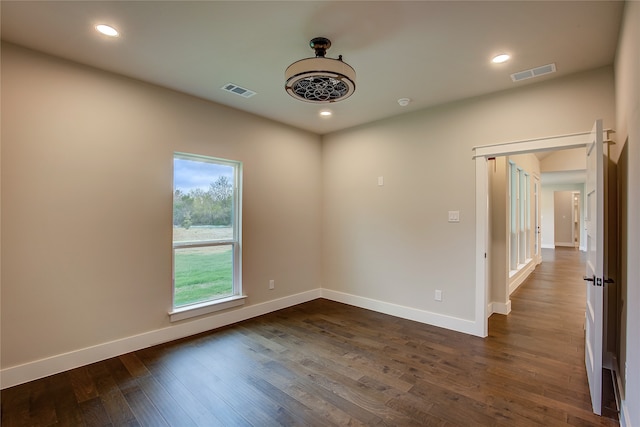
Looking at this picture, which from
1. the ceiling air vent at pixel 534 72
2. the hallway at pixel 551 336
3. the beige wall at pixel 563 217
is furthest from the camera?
the beige wall at pixel 563 217

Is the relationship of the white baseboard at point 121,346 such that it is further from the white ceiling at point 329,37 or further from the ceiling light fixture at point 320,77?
the ceiling light fixture at point 320,77

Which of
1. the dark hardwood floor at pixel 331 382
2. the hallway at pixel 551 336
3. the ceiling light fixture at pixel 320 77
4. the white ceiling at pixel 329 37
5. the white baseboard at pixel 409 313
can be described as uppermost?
the white ceiling at pixel 329 37

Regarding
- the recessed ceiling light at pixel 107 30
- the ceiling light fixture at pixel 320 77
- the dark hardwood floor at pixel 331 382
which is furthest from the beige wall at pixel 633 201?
the recessed ceiling light at pixel 107 30

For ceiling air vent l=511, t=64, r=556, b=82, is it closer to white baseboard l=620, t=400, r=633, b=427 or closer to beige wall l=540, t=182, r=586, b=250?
white baseboard l=620, t=400, r=633, b=427

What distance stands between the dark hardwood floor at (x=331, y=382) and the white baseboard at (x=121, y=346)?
0.27 feet

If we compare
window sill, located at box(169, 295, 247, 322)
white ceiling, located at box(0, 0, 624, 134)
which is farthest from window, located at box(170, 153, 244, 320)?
white ceiling, located at box(0, 0, 624, 134)

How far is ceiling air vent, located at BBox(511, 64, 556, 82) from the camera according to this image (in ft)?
8.85

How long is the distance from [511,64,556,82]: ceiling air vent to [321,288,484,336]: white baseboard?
2.62 m

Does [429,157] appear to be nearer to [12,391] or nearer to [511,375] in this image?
[511,375]

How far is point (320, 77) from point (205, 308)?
2.83 meters

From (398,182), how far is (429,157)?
515 millimetres

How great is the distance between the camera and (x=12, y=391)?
227 cm

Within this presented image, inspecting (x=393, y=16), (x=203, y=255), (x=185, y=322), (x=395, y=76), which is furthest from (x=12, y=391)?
(x=395, y=76)

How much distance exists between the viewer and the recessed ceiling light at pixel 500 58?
2.52m
